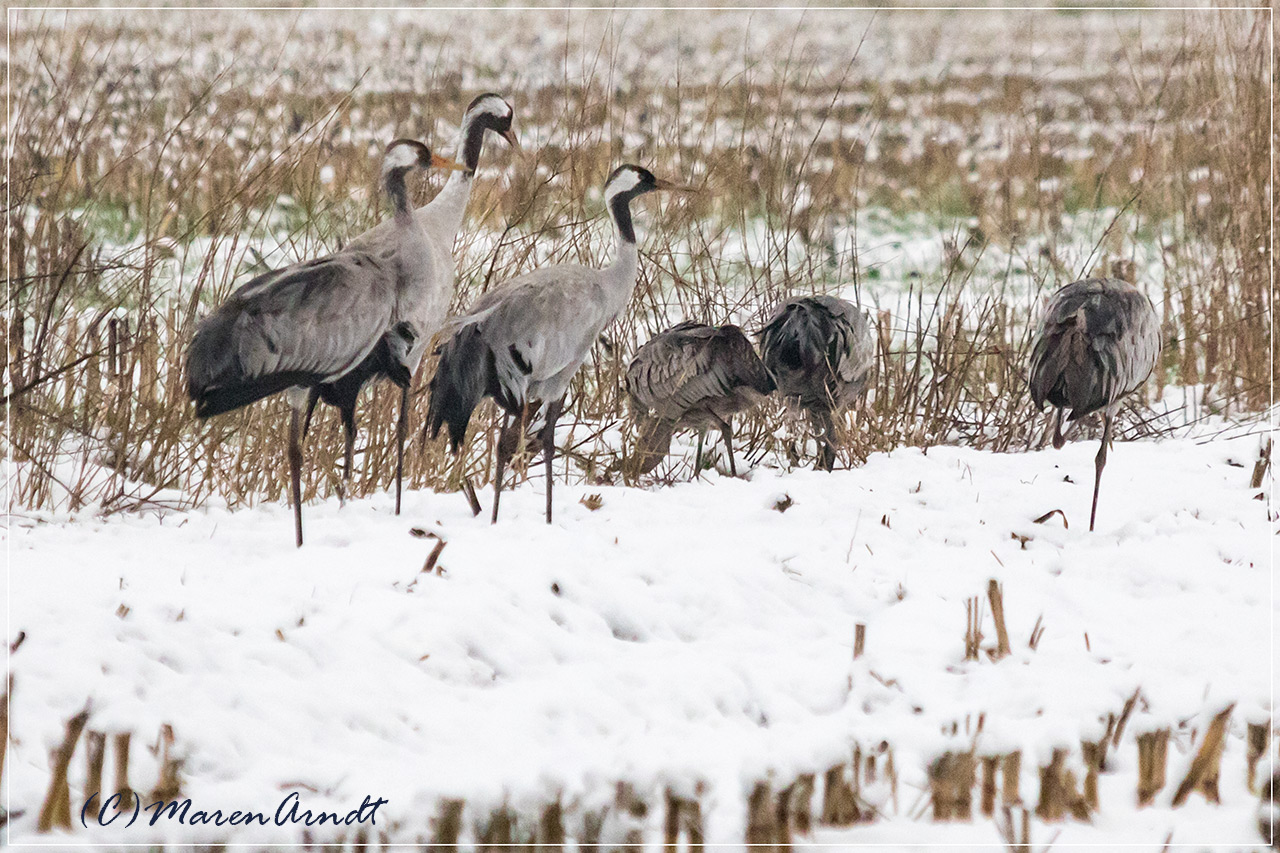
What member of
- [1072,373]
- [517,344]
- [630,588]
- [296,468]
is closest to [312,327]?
[296,468]

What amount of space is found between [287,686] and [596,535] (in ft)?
4.10

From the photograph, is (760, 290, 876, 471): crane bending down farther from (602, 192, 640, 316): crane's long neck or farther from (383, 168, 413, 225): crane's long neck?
(383, 168, 413, 225): crane's long neck

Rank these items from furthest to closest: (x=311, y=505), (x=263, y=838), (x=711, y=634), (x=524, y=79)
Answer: (x=524, y=79)
(x=311, y=505)
(x=711, y=634)
(x=263, y=838)

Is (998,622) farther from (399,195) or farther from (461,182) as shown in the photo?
(461,182)

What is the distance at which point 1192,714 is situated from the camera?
2.90 m

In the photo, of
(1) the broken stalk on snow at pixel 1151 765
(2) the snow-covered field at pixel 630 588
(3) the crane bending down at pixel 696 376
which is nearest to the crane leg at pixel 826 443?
(2) the snow-covered field at pixel 630 588

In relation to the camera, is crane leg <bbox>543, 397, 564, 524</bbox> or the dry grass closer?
crane leg <bbox>543, 397, 564, 524</bbox>

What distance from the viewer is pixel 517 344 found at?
4.25m

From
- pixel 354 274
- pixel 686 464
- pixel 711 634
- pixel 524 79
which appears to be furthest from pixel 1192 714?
pixel 524 79

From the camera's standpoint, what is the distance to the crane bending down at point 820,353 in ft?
17.1

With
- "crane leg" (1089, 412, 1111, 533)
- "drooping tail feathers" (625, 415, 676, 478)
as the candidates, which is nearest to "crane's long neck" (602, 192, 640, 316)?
"drooping tail feathers" (625, 415, 676, 478)

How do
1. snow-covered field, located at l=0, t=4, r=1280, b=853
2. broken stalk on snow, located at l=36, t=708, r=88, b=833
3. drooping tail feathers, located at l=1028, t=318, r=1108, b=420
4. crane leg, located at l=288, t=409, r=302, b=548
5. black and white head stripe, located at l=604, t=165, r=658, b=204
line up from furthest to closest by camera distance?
black and white head stripe, located at l=604, t=165, r=658, b=204 < drooping tail feathers, located at l=1028, t=318, r=1108, b=420 < crane leg, located at l=288, t=409, r=302, b=548 < snow-covered field, located at l=0, t=4, r=1280, b=853 < broken stalk on snow, located at l=36, t=708, r=88, b=833

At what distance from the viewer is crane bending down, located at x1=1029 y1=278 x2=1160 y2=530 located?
176 inches

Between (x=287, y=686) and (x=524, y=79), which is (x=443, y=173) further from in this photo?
(x=524, y=79)
